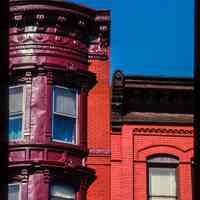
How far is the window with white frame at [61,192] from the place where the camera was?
27.2 meters

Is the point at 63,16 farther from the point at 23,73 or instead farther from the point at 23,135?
the point at 23,135

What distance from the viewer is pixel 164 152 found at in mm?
28359

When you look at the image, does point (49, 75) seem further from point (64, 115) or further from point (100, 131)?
point (100, 131)

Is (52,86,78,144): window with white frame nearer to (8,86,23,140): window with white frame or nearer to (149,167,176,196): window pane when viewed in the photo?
(8,86,23,140): window with white frame

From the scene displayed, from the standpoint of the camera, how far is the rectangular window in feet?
92.7

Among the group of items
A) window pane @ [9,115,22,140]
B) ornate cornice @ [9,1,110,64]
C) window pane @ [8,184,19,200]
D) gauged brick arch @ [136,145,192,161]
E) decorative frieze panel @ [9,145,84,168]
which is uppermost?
ornate cornice @ [9,1,110,64]

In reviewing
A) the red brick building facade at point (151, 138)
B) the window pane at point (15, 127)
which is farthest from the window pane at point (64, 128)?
the red brick building facade at point (151, 138)

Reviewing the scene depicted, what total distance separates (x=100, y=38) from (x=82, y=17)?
105 cm

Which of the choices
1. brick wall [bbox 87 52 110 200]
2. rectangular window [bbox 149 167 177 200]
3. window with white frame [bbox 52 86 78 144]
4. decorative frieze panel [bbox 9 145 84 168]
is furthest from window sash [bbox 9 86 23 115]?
rectangular window [bbox 149 167 177 200]

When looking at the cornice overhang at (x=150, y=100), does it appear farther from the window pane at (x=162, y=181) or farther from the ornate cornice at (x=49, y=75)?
the window pane at (x=162, y=181)

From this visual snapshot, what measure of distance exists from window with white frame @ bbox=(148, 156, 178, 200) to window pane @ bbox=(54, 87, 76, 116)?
3.26 metres

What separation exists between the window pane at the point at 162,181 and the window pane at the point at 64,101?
3465 mm

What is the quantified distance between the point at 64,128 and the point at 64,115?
45 cm
